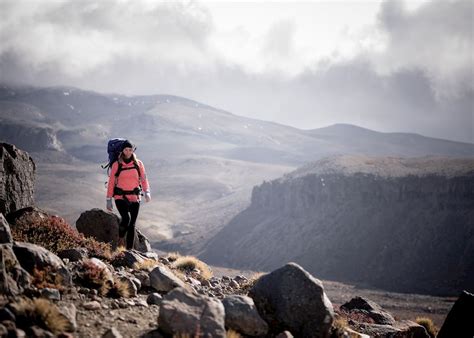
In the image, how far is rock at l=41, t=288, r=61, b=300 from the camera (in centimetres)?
768

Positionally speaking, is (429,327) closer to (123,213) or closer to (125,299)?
(123,213)

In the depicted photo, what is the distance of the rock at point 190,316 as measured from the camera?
732cm

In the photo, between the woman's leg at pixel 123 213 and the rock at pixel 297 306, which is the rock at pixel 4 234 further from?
the rock at pixel 297 306

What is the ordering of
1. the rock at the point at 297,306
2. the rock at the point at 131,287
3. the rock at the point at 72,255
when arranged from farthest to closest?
the rock at the point at 72,255, the rock at the point at 131,287, the rock at the point at 297,306

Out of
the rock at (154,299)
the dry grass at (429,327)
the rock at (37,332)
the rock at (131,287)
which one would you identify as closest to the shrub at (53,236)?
the rock at (131,287)

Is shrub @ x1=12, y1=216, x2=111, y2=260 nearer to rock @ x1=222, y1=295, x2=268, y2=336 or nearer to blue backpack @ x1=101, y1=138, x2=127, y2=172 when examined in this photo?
blue backpack @ x1=101, y1=138, x2=127, y2=172

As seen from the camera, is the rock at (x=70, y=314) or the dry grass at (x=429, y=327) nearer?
the rock at (x=70, y=314)

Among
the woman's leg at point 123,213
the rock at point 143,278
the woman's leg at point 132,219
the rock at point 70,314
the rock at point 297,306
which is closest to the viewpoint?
the rock at point 70,314

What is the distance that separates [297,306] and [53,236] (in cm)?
713

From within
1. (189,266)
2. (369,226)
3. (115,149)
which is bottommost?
(369,226)

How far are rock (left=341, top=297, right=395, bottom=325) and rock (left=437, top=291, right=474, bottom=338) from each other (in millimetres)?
4455

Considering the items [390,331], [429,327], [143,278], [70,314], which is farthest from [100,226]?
[429,327]

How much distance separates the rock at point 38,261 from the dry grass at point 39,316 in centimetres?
152

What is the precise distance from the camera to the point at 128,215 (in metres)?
13.0
